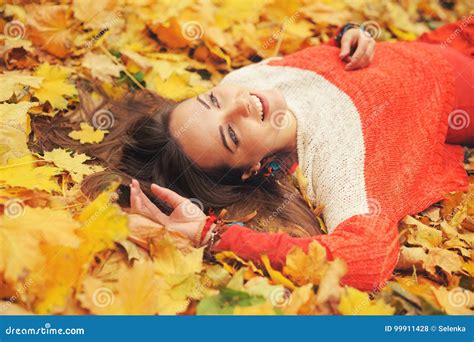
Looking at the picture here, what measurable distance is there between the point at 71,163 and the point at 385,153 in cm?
118

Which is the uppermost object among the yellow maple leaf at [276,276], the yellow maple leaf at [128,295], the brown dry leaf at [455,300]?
the yellow maple leaf at [128,295]

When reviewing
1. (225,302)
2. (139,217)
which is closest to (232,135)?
(139,217)

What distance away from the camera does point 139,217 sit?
179 centimetres

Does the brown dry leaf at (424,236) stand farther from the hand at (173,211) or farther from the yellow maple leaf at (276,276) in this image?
the hand at (173,211)

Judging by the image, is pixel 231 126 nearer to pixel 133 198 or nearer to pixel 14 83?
pixel 133 198

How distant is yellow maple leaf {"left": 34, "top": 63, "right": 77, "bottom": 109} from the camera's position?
2.38 metres

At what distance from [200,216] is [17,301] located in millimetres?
642

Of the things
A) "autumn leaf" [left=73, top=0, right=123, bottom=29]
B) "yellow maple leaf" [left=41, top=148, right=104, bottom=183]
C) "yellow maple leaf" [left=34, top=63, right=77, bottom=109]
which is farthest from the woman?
"autumn leaf" [left=73, top=0, right=123, bottom=29]

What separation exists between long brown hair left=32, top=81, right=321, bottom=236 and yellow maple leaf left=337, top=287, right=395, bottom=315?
1.46ft

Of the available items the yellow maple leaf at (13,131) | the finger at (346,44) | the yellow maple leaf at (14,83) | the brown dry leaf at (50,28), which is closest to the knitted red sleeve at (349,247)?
the yellow maple leaf at (13,131)

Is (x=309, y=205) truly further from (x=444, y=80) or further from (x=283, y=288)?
(x=444, y=80)

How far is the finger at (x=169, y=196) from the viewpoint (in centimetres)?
193

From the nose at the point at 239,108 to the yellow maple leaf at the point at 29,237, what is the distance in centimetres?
80

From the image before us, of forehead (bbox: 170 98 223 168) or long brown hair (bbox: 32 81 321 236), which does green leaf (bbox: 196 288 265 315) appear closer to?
long brown hair (bbox: 32 81 321 236)
